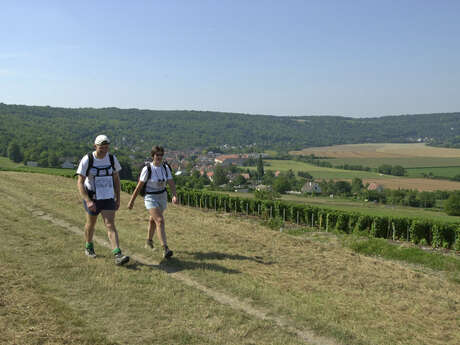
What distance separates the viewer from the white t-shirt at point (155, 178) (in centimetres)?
761

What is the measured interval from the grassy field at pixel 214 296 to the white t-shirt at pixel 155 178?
4.25 ft

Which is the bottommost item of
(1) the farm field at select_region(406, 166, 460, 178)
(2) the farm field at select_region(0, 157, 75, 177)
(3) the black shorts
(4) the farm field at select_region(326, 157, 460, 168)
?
(1) the farm field at select_region(406, 166, 460, 178)

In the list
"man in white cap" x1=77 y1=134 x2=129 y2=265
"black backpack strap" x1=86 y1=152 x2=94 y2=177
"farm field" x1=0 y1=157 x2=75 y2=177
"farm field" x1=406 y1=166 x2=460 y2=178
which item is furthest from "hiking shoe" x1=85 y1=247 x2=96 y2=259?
"farm field" x1=406 y1=166 x2=460 y2=178

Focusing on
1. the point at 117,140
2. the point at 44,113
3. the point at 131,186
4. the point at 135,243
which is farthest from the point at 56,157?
the point at 44,113

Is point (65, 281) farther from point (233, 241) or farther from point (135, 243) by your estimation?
point (233, 241)

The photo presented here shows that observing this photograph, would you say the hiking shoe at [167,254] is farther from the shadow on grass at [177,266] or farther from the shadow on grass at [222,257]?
the shadow on grass at [222,257]

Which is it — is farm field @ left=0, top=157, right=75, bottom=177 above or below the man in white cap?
below

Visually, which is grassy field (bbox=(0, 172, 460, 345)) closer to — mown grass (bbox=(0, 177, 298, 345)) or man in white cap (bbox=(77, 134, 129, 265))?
mown grass (bbox=(0, 177, 298, 345))

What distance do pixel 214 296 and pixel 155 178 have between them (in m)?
2.93

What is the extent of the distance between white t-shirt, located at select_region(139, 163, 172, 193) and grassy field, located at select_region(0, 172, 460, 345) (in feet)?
4.25

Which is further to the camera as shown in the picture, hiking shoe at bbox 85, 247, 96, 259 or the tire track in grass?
hiking shoe at bbox 85, 247, 96, 259

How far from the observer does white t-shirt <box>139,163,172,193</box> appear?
761 cm

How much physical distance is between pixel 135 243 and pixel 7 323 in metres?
4.31

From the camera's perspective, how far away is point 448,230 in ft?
70.3
